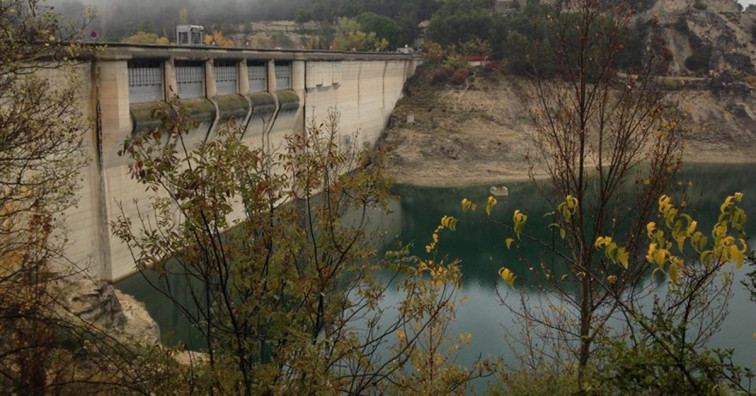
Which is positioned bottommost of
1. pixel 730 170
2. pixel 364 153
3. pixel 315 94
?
pixel 730 170

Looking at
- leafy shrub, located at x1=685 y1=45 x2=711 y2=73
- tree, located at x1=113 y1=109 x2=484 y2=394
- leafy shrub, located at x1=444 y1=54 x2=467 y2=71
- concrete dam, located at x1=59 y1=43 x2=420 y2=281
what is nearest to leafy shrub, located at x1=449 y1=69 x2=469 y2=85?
leafy shrub, located at x1=444 y1=54 x2=467 y2=71

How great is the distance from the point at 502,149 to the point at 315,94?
13.7 meters

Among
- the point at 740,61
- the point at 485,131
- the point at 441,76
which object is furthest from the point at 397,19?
the point at 740,61

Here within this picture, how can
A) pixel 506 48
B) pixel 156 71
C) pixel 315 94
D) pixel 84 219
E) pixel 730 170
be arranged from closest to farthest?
1. pixel 84 219
2. pixel 156 71
3. pixel 315 94
4. pixel 730 170
5. pixel 506 48

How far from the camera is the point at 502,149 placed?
43562mm

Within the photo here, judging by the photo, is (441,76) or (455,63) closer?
(441,76)

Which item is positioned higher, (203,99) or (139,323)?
(203,99)

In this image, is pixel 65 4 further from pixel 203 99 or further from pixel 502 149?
pixel 203 99

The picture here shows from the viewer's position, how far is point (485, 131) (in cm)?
4491

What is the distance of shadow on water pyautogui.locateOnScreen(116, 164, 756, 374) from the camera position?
18.1 meters

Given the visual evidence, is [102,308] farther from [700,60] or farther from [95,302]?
[700,60]

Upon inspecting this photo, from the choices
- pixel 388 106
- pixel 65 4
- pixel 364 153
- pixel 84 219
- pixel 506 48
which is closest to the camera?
pixel 364 153

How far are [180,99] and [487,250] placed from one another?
1954cm

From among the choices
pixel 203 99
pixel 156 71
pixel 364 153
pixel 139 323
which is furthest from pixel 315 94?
pixel 364 153
